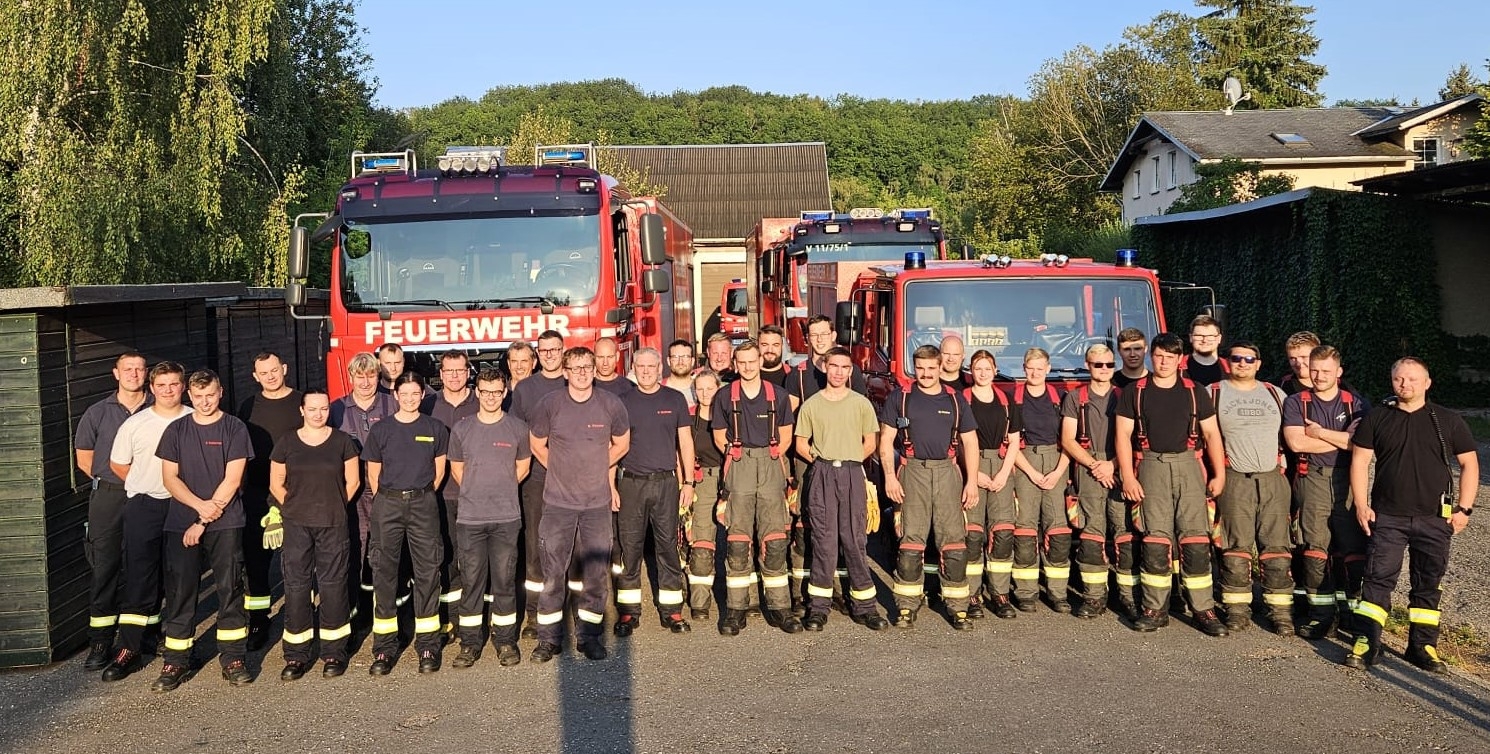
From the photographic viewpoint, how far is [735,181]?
53.9 metres

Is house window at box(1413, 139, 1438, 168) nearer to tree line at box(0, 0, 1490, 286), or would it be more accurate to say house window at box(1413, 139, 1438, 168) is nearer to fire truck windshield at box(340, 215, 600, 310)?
tree line at box(0, 0, 1490, 286)

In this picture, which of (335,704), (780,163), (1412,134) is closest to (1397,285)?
(335,704)

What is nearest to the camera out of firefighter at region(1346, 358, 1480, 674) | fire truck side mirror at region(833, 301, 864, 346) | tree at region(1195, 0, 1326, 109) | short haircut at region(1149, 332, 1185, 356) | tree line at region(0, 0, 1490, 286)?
firefighter at region(1346, 358, 1480, 674)

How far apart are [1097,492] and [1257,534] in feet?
3.20

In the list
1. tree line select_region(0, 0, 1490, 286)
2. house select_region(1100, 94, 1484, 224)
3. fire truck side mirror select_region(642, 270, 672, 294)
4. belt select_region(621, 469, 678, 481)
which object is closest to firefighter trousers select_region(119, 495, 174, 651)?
belt select_region(621, 469, 678, 481)

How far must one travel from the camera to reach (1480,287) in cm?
1973

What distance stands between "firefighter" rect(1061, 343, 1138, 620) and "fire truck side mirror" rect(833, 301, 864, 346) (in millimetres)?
2472

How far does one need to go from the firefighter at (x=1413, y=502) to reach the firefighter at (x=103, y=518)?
7.12m

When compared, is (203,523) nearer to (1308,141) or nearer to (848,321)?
(848,321)

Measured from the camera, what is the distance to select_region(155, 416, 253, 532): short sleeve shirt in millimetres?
7035

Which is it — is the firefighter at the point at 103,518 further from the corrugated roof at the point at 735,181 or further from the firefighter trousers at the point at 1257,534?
the corrugated roof at the point at 735,181

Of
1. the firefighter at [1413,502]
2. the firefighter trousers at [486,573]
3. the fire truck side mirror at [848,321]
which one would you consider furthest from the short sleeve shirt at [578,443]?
the firefighter at [1413,502]

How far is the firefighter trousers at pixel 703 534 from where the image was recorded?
26.7 feet

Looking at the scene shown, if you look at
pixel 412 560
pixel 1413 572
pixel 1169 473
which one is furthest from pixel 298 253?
pixel 1413 572
